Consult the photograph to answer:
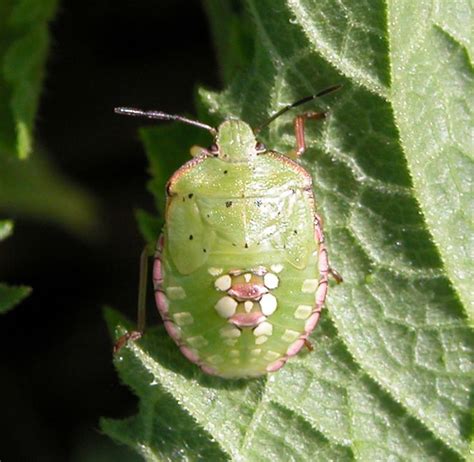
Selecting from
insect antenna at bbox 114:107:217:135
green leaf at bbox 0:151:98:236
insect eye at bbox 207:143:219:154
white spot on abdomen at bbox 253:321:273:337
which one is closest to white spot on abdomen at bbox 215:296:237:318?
white spot on abdomen at bbox 253:321:273:337

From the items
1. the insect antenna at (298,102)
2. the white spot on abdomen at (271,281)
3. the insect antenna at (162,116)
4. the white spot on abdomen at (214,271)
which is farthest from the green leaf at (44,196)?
the white spot on abdomen at (271,281)

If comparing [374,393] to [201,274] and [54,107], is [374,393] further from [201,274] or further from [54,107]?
[54,107]

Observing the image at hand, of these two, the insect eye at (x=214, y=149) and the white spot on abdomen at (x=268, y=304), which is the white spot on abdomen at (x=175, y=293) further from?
the insect eye at (x=214, y=149)

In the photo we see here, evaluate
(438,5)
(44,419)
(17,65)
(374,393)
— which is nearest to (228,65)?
(17,65)

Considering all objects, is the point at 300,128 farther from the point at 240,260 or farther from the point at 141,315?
the point at 141,315

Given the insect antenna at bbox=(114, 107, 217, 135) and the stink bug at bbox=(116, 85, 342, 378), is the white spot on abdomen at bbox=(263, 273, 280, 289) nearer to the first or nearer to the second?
the stink bug at bbox=(116, 85, 342, 378)

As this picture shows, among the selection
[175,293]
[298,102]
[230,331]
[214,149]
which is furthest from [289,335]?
[298,102]
